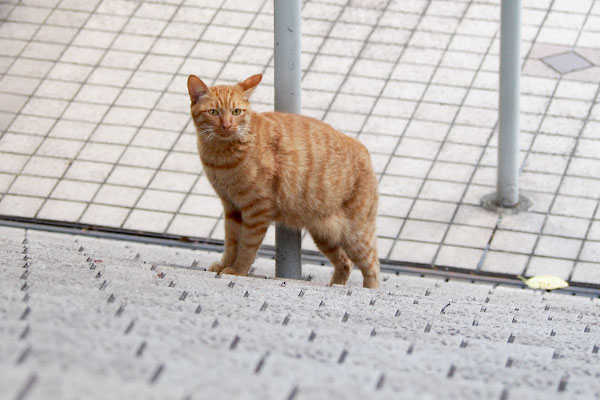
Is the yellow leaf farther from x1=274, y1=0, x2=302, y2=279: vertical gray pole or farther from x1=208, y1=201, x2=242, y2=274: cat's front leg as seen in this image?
x1=208, y1=201, x2=242, y2=274: cat's front leg

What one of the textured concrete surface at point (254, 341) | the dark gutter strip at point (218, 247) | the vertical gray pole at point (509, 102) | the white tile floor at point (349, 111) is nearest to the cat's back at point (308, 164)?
the textured concrete surface at point (254, 341)

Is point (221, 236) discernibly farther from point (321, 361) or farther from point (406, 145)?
point (321, 361)

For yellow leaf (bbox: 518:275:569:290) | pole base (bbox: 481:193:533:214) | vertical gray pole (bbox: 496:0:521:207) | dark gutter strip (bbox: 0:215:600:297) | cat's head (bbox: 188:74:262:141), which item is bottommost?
dark gutter strip (bbox: 0:215:600:297)

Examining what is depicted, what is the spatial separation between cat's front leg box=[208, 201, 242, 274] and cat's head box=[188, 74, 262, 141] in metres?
0.43

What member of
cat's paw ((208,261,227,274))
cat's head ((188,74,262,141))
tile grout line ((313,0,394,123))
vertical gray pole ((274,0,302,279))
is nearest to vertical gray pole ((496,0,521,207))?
tile grout line ((313,0,394,123))

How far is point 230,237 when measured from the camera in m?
4.70

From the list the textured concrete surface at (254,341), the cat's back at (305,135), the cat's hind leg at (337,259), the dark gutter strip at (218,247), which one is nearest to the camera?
the textured concrete surface at (254,341)

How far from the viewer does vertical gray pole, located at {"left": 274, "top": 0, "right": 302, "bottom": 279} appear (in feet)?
13.9

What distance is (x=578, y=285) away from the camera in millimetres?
5301

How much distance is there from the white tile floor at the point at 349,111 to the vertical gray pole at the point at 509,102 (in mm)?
206

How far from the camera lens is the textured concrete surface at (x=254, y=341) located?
1.74 meters

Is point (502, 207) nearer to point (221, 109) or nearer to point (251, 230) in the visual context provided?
point (251, 230)

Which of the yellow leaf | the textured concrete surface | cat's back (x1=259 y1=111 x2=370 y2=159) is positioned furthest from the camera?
the yellow leaf

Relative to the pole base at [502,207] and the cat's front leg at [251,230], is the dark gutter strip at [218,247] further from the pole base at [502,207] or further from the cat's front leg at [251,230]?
the cat's front leg at [251,230]
